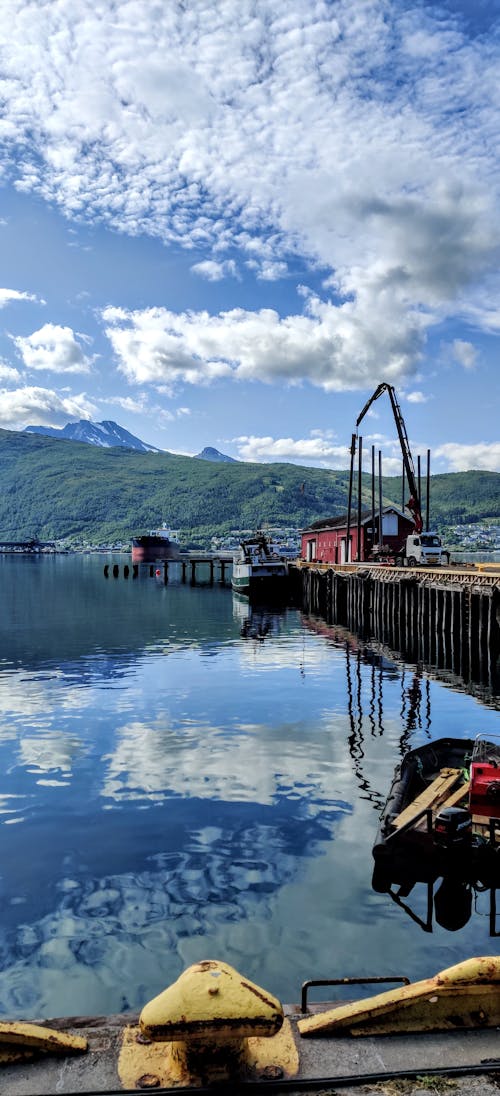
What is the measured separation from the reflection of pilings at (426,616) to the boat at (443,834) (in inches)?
699

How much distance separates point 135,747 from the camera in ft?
66.2

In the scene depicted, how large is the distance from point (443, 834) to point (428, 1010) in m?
6.96

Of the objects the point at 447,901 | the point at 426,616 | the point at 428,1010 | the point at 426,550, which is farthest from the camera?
the point at 426,550

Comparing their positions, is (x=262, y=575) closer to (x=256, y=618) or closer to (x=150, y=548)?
(x=256, y=618)

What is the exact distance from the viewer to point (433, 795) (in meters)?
14.1

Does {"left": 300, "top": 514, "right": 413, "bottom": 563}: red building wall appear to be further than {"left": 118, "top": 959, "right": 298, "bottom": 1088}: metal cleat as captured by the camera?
Yes

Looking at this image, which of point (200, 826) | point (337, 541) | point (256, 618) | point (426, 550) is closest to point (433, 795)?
point (200, 826)

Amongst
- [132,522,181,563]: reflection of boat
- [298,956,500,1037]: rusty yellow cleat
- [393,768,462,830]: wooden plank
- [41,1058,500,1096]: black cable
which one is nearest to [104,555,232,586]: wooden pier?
[132,522,181,563]: reflection of boat

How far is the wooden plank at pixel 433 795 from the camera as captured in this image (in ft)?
42.5

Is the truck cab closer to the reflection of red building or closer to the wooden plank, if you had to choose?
the reflection of red building

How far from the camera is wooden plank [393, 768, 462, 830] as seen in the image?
1295cm

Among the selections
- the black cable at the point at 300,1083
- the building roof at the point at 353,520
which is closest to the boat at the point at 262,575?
the building roof at the point at 353,520

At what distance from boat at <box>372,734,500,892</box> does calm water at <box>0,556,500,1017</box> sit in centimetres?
51

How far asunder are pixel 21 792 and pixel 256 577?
63759 millimetres
